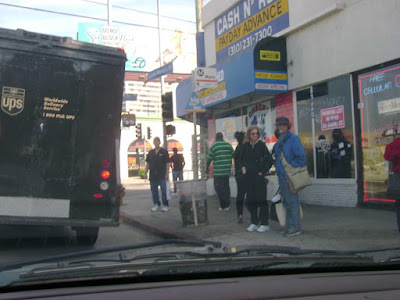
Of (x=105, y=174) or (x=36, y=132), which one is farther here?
(x=105, y=174)

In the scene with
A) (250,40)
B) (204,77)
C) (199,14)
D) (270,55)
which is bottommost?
(204,77)

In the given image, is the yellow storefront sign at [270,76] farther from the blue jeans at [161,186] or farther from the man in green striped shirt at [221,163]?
the blue jeans at [161,186]

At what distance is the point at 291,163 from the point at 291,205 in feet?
2.14

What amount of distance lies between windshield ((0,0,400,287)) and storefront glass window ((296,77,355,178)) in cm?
3

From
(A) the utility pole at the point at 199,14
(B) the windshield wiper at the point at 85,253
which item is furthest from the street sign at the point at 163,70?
(B) the windshield wiper at the point at 85,253

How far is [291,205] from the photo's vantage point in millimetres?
6543

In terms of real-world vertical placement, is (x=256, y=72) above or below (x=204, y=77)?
above

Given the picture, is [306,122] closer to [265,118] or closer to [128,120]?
[265,118]

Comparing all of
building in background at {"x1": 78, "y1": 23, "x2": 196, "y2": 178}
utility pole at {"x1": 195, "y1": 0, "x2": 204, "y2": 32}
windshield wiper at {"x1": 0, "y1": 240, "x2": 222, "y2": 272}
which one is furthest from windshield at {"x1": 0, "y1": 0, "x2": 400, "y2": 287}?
building in background at {"x1": 78, "y1": 23, "x2": 196, "y2": 178}

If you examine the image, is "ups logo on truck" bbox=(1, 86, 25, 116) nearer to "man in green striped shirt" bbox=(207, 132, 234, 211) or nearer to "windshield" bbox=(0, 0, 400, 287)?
"windshield" bbox=(0, 0, 400, 287)

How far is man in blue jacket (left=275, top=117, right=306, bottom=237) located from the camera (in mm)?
6473

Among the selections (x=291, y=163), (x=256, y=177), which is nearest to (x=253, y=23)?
(x=256, y=177)

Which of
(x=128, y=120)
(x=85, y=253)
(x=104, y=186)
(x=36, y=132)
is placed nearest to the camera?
(x=85, y=253)

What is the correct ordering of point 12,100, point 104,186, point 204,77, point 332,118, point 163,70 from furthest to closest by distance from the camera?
point 163,70 < point 332,118 < point 204,77 < point 104,186 < point 12,100
